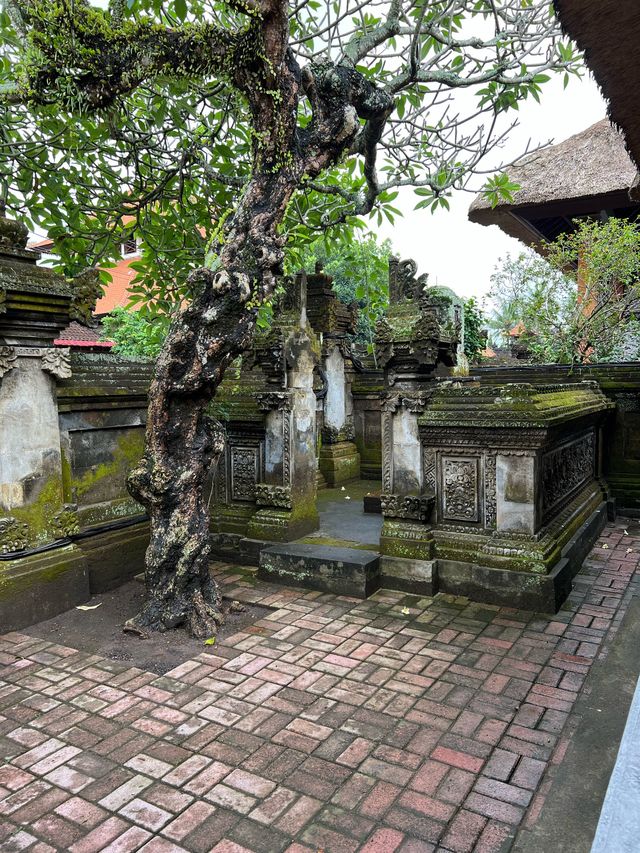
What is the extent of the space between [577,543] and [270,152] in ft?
17.9

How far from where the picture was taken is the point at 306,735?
3867 millimetres

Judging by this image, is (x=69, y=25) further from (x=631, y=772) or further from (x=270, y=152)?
(x=631, y=772)

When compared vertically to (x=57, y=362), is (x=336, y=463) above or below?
below

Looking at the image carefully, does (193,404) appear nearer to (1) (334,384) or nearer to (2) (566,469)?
(2) (566,469)

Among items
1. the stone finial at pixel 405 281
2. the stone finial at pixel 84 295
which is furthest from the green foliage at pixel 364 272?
the stone finial at pixel 84 295

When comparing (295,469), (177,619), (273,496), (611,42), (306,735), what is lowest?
(306,735)

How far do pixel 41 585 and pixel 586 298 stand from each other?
11.4m

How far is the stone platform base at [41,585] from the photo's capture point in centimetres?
549

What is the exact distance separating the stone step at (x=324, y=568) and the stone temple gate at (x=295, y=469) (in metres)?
0.02

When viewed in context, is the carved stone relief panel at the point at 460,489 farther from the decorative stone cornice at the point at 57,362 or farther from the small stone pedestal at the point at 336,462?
the small stone pedestal at the point at 336,462

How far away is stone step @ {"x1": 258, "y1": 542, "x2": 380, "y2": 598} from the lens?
632 centimetres

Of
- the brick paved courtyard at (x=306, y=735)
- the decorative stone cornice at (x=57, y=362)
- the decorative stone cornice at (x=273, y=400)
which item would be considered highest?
the decorative stone cornice at (x=57, y=362)

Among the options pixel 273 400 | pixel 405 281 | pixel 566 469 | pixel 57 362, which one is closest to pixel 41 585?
pixel 57 362

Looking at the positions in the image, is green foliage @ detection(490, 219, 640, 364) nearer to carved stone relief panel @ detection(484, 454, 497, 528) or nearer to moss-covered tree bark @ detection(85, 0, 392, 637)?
carved stone relief panel @ detection(484, 454, 497, 528)
